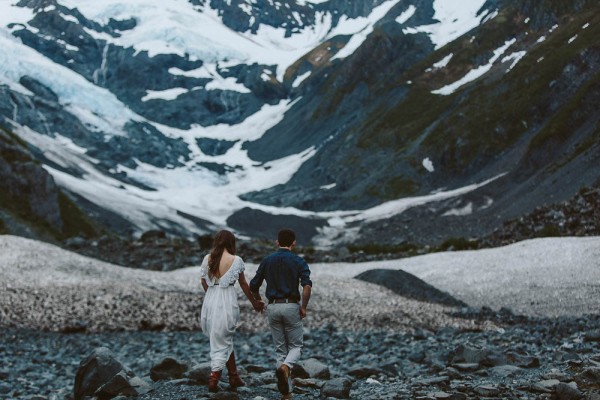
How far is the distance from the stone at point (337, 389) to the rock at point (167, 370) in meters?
3.30

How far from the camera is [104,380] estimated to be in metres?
12.9

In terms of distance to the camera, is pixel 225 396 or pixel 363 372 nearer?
pixel 225 396

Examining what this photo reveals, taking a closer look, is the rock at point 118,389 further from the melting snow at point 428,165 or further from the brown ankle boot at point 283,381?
the melting snow at point 428,165

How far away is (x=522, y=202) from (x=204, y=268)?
7848 centimetres

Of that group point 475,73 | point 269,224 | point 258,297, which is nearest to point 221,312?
point 258,297

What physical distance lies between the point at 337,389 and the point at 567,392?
3726mm

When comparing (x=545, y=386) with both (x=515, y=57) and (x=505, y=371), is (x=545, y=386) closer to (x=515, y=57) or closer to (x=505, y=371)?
(x=505, y=371)

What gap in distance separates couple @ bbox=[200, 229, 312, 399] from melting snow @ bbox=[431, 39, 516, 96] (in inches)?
6400

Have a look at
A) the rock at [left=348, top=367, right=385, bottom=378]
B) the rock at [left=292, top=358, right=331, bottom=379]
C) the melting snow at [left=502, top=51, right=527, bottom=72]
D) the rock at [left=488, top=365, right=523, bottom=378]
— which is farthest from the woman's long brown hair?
the melting snow at [left=502, top=51, right=527, bottom=72]

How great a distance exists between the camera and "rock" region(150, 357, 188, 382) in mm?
14031

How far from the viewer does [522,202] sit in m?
85.4

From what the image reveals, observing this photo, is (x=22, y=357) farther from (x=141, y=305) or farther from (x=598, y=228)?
(x=598, y=228)

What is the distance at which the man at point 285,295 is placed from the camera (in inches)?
466

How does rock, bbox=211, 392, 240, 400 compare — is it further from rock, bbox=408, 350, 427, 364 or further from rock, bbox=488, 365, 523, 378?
rock, bbox=408, 350, 427, 364
